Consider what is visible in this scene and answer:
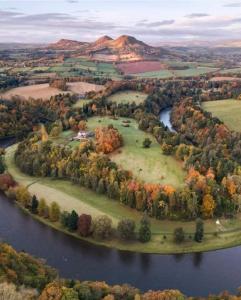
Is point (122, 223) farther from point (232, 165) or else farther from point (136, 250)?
point (232, 165)

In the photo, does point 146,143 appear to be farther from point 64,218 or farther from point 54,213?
point 64,218

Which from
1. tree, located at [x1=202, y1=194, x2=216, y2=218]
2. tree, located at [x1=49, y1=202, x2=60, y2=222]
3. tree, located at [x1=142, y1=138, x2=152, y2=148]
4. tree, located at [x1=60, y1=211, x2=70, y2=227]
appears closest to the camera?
tree, located at [x1=60, y1=211, x2=70, y2=227]

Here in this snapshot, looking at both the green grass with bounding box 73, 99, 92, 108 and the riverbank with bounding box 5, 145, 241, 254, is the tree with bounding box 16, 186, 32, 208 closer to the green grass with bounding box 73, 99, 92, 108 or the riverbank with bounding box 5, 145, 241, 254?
the riverbank with bounding box 5, 145, 241, 254

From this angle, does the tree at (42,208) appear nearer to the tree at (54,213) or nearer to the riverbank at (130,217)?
the riverbank at (130,217)

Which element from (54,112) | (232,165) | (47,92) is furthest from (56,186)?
(47,92)

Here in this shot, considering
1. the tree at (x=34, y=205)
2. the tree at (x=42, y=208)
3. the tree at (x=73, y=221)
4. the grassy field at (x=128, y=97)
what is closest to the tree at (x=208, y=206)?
the tree at (x=73, y=221)

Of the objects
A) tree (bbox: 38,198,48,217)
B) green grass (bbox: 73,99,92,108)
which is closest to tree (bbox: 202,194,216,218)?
tree (bbox: 38,198,48,217)
